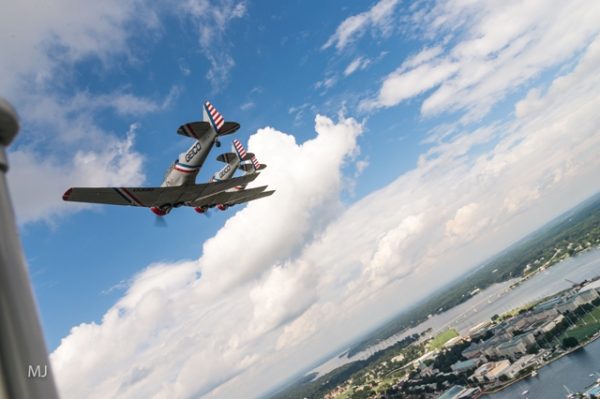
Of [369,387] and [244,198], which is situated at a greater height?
[244,198]

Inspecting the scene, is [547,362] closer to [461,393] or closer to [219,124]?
[461,393]

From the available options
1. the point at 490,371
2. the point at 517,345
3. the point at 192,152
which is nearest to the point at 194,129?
the point at 192,152

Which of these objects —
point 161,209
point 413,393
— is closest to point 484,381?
point 413,393

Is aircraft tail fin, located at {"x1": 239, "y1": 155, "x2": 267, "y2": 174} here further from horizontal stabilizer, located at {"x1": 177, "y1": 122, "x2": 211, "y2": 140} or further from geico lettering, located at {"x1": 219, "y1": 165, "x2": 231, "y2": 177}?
horizontal stabilizer, located at {"x1": 177, "y1": 122, "x2": 211, "y2": 140}

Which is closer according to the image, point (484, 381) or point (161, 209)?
point (161, 209)

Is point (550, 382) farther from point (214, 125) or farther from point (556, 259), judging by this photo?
point (556, 259)

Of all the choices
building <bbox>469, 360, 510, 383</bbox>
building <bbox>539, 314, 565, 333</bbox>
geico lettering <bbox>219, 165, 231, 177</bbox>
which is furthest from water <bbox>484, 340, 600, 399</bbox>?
geico lettering <bbox>219, 165, 231, 177</bbox>
